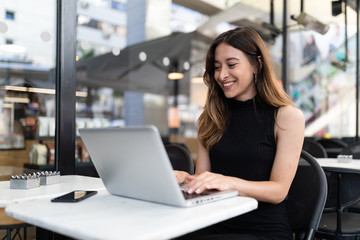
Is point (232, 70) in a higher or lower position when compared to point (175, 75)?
lower

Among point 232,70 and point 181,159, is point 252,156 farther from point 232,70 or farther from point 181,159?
point 181,159

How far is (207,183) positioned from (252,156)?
1.40 feet

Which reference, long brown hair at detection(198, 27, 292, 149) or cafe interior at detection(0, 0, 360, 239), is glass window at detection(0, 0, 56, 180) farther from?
long brown hair at detection(198, 27, 292, 149)

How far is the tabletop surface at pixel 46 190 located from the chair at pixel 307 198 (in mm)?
835

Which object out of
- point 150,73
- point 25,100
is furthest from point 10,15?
point 150,73

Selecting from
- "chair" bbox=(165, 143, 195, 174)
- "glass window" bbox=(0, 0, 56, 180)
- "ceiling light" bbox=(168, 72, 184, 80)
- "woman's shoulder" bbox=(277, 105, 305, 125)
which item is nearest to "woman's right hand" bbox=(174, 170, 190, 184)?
"woman's shoulder" bbox=(277, 105, 305, 125)

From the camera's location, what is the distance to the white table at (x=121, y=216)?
826mm

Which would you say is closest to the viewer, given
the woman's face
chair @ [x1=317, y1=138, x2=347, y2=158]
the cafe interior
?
the woman's face

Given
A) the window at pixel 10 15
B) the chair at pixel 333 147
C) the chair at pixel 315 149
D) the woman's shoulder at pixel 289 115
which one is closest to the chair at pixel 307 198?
the woman's shoulder at pixel 289 115

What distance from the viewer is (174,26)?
891 cm

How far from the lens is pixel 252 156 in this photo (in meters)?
1.54

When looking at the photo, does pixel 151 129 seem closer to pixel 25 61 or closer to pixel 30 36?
pixel 30 36

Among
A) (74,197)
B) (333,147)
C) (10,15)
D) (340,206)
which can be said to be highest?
(10,15)

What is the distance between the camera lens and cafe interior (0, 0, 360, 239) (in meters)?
2.25
